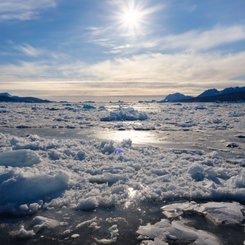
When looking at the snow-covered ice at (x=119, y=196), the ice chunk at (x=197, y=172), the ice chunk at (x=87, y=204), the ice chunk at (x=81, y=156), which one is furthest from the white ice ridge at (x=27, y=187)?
the ice chunk at (x=197, y=172)

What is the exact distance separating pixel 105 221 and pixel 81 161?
5382 mm

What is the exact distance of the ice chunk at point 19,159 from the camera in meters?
11.0

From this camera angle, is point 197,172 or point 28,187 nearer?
point 28,187

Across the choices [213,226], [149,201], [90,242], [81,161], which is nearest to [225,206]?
[213,226]

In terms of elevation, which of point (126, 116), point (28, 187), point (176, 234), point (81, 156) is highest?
point (28, 187)

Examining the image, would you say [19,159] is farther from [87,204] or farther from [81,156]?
[87,204]

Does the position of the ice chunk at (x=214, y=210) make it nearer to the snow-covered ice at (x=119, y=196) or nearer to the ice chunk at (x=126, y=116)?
the snow-covered ice at (x=119, y=196)

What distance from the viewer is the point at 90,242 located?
621 centimetres

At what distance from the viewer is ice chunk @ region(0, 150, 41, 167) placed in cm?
1102

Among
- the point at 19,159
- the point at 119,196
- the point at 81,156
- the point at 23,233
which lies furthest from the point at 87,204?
the point at 81,156

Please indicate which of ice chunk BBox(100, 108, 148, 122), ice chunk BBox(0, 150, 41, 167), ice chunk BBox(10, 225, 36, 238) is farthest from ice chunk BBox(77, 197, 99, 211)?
ice chunk BBox(100, 108, 148, 122)

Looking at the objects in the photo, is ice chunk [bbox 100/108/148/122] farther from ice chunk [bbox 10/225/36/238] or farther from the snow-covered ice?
ice chunk [bbox 10/225/36/238]

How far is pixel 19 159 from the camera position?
→ 36.8 feet

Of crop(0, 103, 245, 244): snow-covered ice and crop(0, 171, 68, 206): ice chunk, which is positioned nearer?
crop(0, 103, 245, 244): snow-covered ice
